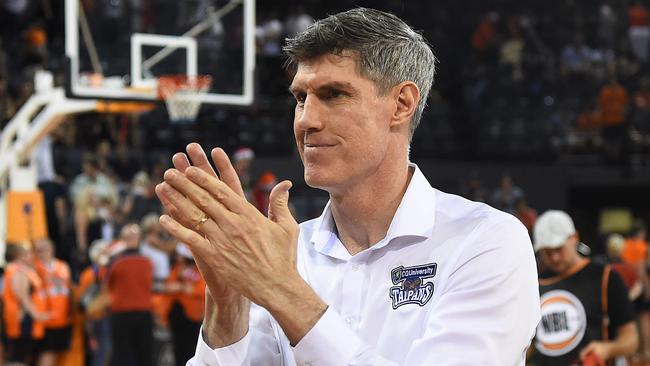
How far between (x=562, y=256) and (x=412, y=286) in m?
4.17

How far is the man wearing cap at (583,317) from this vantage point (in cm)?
627

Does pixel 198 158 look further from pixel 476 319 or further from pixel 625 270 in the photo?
pixel 625 270

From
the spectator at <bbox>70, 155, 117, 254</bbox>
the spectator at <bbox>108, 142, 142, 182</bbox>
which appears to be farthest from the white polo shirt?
A: the spectator at <bbox>108, 142, 142, 182</bbox>

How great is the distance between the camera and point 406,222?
260 cm

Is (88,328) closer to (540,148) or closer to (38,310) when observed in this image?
(38,310)

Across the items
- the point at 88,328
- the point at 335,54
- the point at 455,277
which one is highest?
the point at 335,54

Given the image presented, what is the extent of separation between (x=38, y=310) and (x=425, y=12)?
1239 centimetres

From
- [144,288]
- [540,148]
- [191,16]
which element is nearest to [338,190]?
[144,288]

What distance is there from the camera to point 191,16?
41.1 feet

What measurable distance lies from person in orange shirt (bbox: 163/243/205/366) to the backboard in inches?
73.3

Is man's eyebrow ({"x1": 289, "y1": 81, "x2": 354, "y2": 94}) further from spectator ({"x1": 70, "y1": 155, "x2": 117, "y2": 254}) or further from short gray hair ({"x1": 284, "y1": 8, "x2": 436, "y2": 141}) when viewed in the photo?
spectator ({"x1": 70, "y1": 155, "x2": 117, "y2": 254})

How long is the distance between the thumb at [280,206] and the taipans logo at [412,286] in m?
0.40

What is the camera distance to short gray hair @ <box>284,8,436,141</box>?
2.48 metres

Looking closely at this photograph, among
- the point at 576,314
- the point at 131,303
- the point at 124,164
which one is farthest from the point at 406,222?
the point at 124,164
